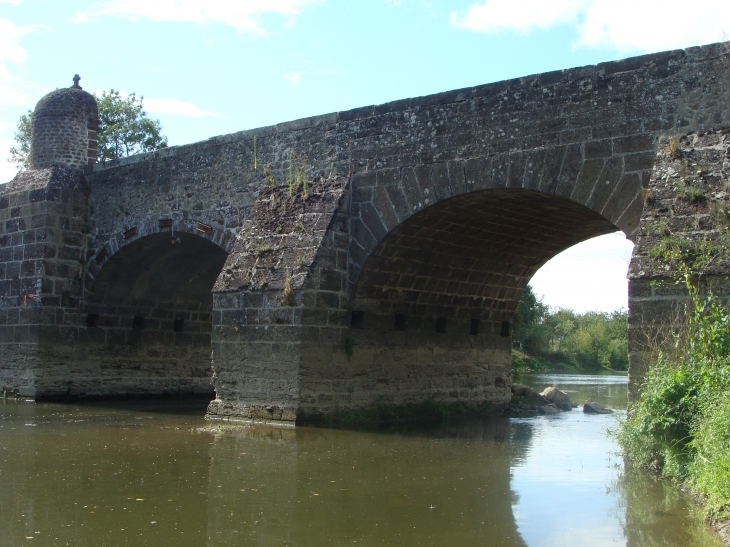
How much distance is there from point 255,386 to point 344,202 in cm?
291

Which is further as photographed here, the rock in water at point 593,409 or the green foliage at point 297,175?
the rock in water at point 593,409

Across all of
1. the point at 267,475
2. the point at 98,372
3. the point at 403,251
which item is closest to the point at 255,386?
the point at 403,251

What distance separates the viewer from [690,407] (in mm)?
6781

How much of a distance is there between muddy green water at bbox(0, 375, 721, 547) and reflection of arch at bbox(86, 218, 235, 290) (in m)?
3.64

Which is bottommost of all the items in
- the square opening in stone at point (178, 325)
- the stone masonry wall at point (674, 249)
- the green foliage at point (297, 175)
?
the square opening in stone at point (178, 325)

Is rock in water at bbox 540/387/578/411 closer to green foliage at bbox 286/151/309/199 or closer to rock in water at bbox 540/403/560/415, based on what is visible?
rock in water at bbox 540/403/560/415

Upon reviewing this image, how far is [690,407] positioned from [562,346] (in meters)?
46.9

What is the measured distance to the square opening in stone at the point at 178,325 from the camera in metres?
18.2

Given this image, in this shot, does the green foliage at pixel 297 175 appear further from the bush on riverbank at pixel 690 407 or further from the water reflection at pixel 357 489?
the bush on riverbank at pixel 690 407

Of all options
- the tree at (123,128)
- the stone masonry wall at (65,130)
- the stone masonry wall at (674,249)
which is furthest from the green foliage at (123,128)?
the stone masonry wall at (674,249)

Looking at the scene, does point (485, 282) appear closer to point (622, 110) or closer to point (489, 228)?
point (489, 228)

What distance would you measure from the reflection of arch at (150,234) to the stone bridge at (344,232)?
0.04 metres

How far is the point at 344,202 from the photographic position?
11.9m

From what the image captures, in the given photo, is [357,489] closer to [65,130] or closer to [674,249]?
[674,249]
